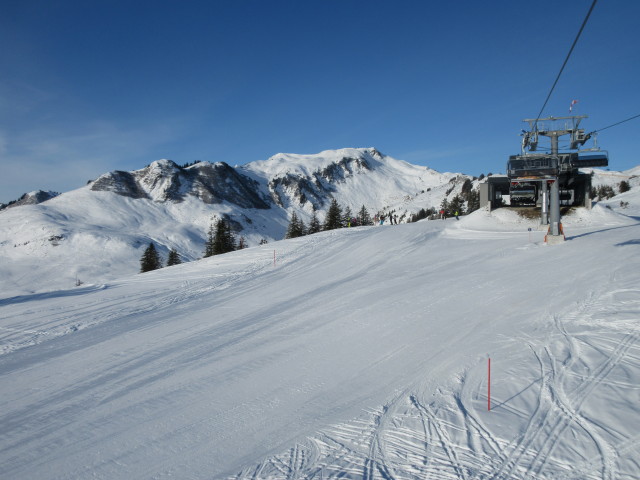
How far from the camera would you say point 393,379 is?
6582mm

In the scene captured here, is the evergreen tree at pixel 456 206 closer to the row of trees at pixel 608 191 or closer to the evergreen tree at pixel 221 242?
the row of trees at pixel 608 191

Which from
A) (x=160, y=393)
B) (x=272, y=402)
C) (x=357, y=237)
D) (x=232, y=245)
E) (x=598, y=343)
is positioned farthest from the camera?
(x=232, y=245)

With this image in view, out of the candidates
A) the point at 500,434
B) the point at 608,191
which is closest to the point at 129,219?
the point at 608,191

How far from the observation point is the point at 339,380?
6.69m

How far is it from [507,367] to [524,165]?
58.7ft

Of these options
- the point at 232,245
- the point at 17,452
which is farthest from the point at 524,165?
the point at 232,245

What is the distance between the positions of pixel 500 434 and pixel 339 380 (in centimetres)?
276

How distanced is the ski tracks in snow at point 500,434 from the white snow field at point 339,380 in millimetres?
23

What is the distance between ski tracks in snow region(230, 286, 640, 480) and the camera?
13.8 ft

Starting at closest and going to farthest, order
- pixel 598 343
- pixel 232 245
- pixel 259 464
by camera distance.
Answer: pixel 259 464, pixel 598 343, pixel 232 245

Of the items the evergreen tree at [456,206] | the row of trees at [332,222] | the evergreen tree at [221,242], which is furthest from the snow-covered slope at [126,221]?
the evergreen tree at [456,206]

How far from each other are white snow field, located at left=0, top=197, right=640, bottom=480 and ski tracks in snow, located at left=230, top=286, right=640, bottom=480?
0.02 meters

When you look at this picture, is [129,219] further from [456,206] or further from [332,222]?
[456,206]

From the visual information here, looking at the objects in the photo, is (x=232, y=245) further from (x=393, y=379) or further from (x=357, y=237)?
(x=393, y=379)
